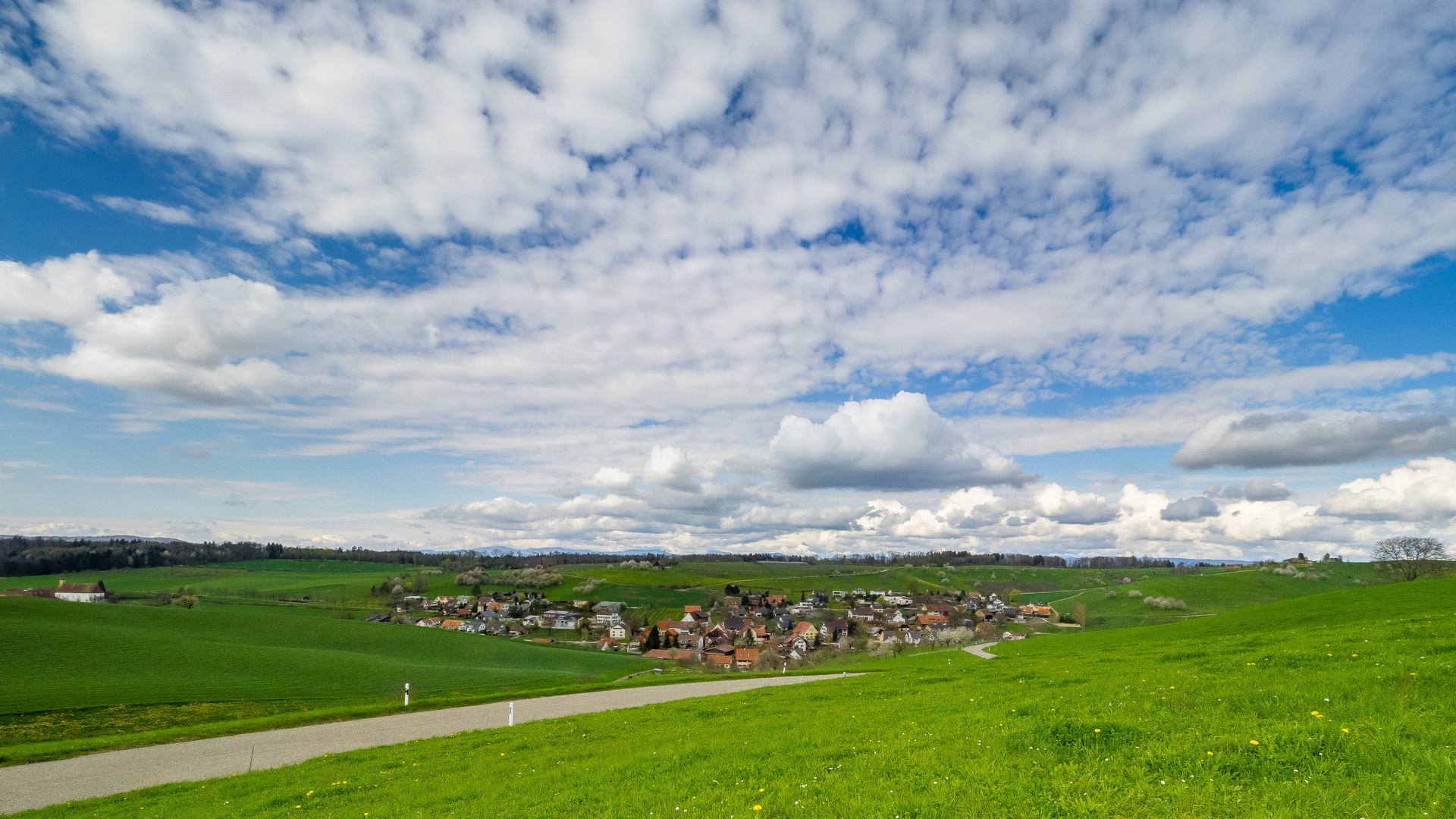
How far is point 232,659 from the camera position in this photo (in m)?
62.5

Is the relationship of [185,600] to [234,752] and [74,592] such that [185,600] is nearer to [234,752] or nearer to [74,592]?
[74,592]

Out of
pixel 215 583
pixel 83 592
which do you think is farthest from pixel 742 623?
pixel 215 583

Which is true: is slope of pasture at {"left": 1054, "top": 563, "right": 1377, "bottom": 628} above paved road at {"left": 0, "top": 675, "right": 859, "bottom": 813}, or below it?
below

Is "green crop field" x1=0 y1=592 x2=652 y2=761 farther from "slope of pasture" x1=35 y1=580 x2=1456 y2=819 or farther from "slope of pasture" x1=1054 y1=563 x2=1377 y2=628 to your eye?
"slope of pasture" x1=1054 y1=563 x2=1377 y2=628

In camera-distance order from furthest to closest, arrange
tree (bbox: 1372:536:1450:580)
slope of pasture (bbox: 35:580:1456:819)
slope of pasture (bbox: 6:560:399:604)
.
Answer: slope of pasture (bbox: 6:560:399:604)
tree (bbox: 1372:536:1450:580)
slope of pasture (bbox: 35:580:1456:819)

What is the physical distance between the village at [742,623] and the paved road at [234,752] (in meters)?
62.3

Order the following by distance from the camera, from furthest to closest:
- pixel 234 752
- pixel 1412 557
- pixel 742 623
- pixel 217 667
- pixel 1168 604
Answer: pixel 742 623 → pixel 1168 604 → pixel 1412 557 → pixel 217 667 → pixel 234 752

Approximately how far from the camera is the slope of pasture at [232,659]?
50.5 metres

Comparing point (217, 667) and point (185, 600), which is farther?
point (185, 600)

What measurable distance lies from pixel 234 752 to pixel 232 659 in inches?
2024

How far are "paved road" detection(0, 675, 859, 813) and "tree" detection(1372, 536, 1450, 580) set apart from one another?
390 ft

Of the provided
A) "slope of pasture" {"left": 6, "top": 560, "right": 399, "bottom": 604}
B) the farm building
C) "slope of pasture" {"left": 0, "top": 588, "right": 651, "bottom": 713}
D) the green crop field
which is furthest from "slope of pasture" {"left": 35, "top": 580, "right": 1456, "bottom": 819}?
"slope of pasture" {"left": 6, "top": 560, "right": 399, "bottom": 604}

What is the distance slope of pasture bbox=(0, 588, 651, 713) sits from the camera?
50469 mm

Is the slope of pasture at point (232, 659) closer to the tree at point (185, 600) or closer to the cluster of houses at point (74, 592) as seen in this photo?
the tree at point (185, 600)
